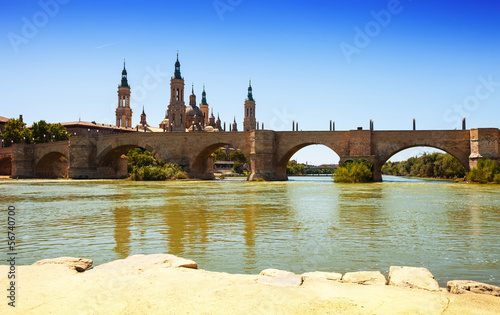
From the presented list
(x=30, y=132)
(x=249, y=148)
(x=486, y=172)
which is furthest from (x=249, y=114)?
(x=486, y=172)

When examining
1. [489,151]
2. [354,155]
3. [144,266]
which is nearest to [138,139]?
[354,155]

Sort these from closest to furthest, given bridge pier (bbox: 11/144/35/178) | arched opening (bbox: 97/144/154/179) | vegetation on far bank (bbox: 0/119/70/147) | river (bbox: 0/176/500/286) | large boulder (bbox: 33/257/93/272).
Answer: large boulder (bbox: 33/257/93/272), river (bbox: 0/176/500/286), arched opening (bbox: 97/144/154/179), bridge pier (bbox: 11/144/35/178), vegetation on far bank (bbox: 0/119/70/147)

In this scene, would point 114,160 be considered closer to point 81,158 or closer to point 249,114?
point 81,158

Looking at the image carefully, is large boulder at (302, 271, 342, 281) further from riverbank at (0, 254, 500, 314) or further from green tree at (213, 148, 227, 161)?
green tree at (213, 148, 227, 161)

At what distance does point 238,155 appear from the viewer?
104 m

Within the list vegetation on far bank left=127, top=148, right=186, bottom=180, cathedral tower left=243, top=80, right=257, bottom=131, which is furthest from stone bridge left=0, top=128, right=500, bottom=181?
cathedral tower left=243, top=80, right=257, bottom=131

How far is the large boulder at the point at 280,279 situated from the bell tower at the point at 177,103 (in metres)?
93.7

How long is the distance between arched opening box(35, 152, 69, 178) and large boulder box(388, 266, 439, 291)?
213ft

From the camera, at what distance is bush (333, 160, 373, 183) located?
136ft

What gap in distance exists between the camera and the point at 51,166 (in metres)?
68.6

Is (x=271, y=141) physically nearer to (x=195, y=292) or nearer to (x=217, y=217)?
(x=217, y=217)

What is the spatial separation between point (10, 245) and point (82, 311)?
216 inches

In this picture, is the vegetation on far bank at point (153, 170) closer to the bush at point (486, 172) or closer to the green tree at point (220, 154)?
the bush at point (486, 172)

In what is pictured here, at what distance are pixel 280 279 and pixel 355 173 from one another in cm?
3713
